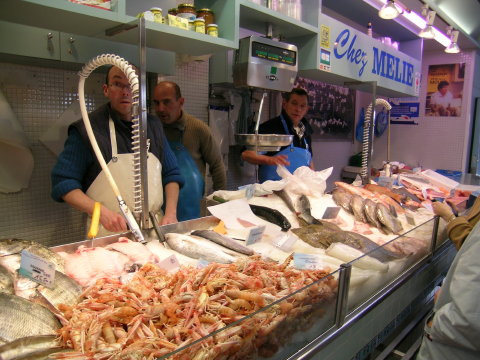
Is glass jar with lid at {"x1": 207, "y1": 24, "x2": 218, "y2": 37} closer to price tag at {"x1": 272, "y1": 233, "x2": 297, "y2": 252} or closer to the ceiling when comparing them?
price tag at {"x1": 272, "y1": 233, "x2": 297, "y2": 252}

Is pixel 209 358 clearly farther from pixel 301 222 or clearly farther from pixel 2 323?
pixel 301 222

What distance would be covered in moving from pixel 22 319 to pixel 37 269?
254 mm

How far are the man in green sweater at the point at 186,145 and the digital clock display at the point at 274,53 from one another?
30.4 inches

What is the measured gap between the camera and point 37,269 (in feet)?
4.20

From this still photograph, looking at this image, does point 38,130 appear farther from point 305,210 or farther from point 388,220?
point 388,220

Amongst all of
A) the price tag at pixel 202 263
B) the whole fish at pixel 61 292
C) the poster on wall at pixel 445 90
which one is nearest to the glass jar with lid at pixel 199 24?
the price tag at pixel 202 263

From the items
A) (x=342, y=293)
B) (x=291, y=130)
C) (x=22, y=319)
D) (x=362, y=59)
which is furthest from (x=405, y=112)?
(x=22, y=319)

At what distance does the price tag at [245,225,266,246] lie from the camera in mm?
1962

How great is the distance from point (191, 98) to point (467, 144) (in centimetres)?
595

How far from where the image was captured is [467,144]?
7.52m

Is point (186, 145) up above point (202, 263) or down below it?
above

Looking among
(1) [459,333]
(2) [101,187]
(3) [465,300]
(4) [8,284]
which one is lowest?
(1) [459,333]

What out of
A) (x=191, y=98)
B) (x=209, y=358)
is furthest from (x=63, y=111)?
(x=209, y=358)

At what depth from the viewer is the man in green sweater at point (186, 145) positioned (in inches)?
134
